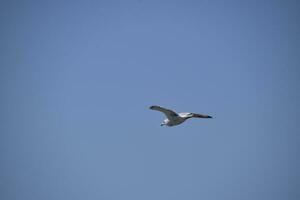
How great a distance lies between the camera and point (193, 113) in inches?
1822

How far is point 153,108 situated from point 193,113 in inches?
106

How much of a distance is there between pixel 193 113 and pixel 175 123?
1.42m

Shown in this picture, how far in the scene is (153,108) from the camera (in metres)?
46.7

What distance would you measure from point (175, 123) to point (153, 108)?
1785mm

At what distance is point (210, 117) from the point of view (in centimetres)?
4631

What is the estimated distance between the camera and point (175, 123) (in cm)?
4669

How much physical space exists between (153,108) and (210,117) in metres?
3.85

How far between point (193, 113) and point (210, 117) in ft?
3.82
